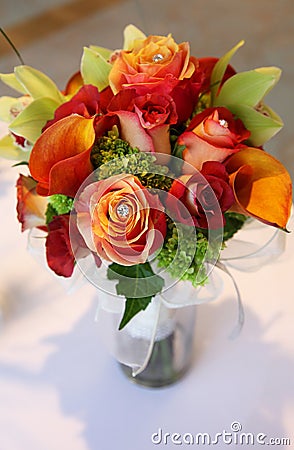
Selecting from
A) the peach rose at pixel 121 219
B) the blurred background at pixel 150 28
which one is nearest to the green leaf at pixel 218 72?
the peach rose at pixel 121 219

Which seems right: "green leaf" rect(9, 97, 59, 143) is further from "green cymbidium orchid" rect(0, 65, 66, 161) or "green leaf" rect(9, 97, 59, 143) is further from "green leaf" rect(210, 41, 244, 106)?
"green leaf" rect(210, 41, 244, 106)

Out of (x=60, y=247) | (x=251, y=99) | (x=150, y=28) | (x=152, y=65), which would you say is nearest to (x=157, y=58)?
(x=152, y=65)

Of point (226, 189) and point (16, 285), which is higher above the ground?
point (226, 189)

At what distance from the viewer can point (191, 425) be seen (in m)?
0.77

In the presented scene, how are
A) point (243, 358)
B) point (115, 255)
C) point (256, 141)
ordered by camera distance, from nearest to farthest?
point (115, 255) → point (256, 141) → point (243, 358)

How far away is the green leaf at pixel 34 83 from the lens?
2.34ft

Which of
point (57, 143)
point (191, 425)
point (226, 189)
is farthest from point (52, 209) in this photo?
point (191, 425)

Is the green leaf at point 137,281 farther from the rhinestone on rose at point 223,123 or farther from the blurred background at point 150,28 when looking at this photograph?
the blurred background at point 150,28

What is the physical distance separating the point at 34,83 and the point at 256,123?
268 mm

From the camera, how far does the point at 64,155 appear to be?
0.62 meters

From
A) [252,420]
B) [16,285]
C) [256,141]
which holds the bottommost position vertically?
[252,420]

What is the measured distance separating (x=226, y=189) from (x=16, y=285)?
1.52ft

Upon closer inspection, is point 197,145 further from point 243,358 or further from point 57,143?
point 243,358

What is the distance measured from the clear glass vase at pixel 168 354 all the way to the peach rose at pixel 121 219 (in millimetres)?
240
